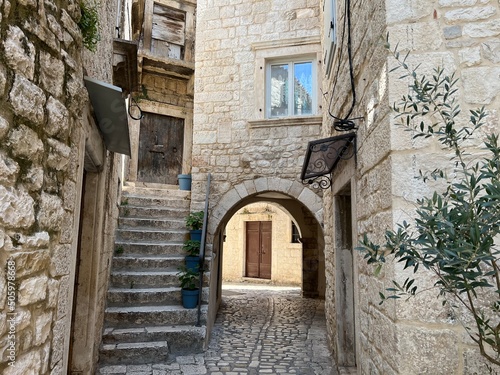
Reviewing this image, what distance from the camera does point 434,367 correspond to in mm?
1671

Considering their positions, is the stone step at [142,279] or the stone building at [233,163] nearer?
the stone building at [233,163]

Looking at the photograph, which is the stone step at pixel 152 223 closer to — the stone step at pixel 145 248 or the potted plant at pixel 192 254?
the stone step at pixel 145 248

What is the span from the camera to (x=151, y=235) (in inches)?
240

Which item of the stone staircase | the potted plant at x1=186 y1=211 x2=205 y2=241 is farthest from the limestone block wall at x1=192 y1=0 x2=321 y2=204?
the stone staircase

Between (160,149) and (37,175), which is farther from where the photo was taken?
(160,149)

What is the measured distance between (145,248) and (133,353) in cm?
185

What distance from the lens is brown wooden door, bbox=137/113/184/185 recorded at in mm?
9648

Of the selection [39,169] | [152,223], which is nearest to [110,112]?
[39,169]

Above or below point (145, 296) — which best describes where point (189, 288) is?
above

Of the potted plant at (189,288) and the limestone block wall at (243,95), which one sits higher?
the limestone block wall at (243,95)

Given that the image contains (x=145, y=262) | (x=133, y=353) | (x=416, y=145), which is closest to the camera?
(x=416, y=145)

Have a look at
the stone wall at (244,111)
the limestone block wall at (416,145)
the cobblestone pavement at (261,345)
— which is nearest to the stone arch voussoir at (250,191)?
the stone wall at (244,111)

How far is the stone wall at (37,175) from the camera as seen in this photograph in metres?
1.35

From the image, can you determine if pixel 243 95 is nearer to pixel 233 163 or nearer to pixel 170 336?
pixel 233 163
